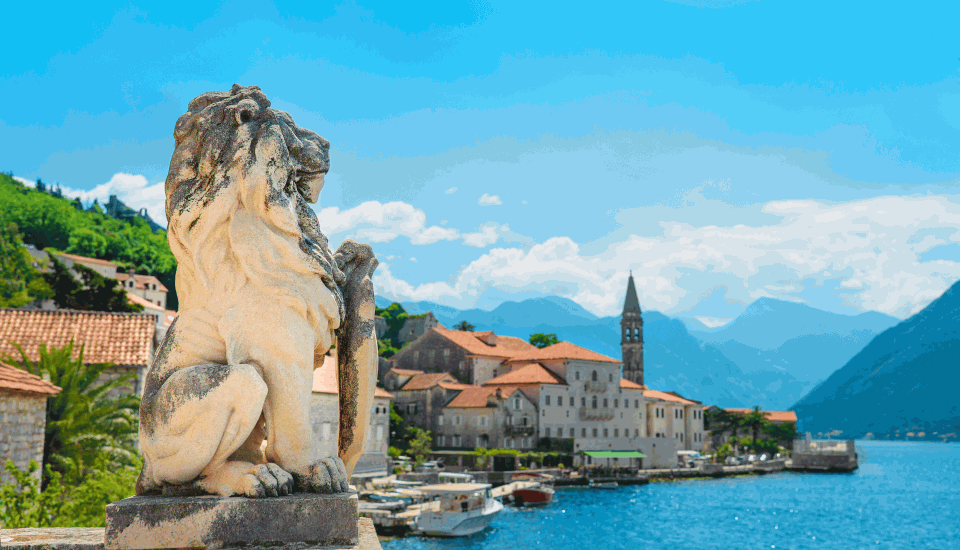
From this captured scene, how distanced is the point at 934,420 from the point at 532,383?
526ft

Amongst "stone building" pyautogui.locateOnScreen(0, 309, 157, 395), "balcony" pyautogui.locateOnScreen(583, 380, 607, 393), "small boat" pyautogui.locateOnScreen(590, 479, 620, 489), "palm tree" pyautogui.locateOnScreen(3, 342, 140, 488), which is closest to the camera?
"palm tree" pyautogui.locateOnScreen(3, 342, 140, 488)

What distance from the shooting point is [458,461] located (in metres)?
56.3

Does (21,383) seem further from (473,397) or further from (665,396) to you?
(665,396)

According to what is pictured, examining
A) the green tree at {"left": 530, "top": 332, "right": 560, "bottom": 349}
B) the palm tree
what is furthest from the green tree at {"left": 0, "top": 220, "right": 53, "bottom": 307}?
the green tree at {"left": 530, "top": 332, "right": 560, "bottom": 349}

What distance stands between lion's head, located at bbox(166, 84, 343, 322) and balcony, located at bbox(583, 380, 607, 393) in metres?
63.2

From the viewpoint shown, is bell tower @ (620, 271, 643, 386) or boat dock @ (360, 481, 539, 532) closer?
boat dock @ (360, 481, 539, 532)

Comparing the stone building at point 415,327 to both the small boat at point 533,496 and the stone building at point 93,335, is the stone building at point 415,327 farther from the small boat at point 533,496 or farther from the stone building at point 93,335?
the stone building at point 93,335

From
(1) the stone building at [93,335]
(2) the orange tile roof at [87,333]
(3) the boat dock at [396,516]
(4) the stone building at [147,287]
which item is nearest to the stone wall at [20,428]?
(1) the stone building at [93,335]

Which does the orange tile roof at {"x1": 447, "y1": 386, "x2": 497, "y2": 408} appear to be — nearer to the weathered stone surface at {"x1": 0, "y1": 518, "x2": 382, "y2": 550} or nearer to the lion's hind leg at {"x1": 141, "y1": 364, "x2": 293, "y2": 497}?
the weathered stone surface at {"x1": 0, "y1": 518, "x2": 382, "y2": 550}

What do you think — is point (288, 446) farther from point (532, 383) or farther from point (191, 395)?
point (532, 383)

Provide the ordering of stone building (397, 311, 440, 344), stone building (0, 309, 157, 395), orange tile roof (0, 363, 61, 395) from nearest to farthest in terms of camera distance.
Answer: orange tile roof (0, 363, 61, 395) → stone building (0, 309, 157, 395) → stone building (397, 311, 440, 344)

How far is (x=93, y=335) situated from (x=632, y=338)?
7374 cm

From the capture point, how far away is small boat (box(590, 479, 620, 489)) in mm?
55844

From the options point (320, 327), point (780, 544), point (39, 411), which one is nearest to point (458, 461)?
point (780, 544)
